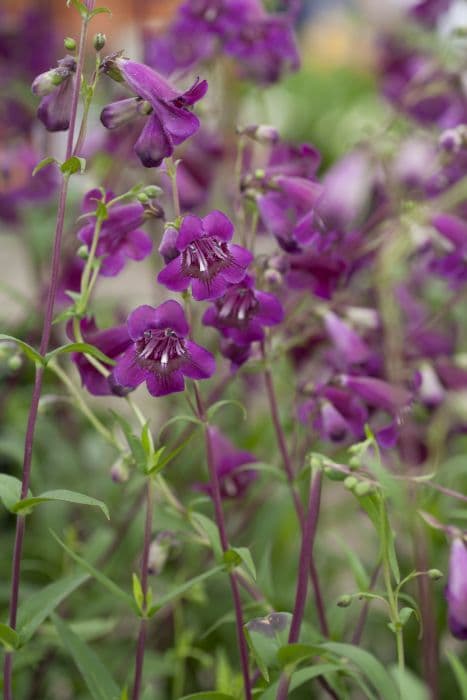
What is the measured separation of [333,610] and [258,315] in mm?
406

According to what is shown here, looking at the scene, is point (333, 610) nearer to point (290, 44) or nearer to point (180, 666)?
point (180, 666)

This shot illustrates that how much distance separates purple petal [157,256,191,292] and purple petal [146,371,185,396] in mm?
77

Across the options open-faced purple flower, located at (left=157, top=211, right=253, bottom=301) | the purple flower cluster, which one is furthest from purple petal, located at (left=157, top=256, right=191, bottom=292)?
the purple flower cluster

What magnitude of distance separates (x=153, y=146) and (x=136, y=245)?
0.17m

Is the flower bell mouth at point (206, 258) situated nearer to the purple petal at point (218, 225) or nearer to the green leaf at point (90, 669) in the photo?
the purple petal at point (218, 225)

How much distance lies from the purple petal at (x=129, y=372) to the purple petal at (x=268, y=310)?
0.39ft

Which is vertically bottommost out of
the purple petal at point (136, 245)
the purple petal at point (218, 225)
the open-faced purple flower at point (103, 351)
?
the open-faced purple flower at point (103, 351)

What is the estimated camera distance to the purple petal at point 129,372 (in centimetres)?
78

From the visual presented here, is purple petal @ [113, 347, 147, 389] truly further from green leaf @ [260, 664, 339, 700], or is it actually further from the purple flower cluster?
the purple flower cluster

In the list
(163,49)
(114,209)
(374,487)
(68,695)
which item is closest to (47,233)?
(163,49)

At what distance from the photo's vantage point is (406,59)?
6.23 feet

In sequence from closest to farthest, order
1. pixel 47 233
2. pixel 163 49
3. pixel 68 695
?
pixel 163 49
pixel 68 695
pixel 47 233

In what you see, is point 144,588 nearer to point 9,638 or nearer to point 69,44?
point 9,638

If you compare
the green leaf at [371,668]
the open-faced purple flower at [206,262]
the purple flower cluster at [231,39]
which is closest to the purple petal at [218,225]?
the open-faced purple flower at [206,262]
